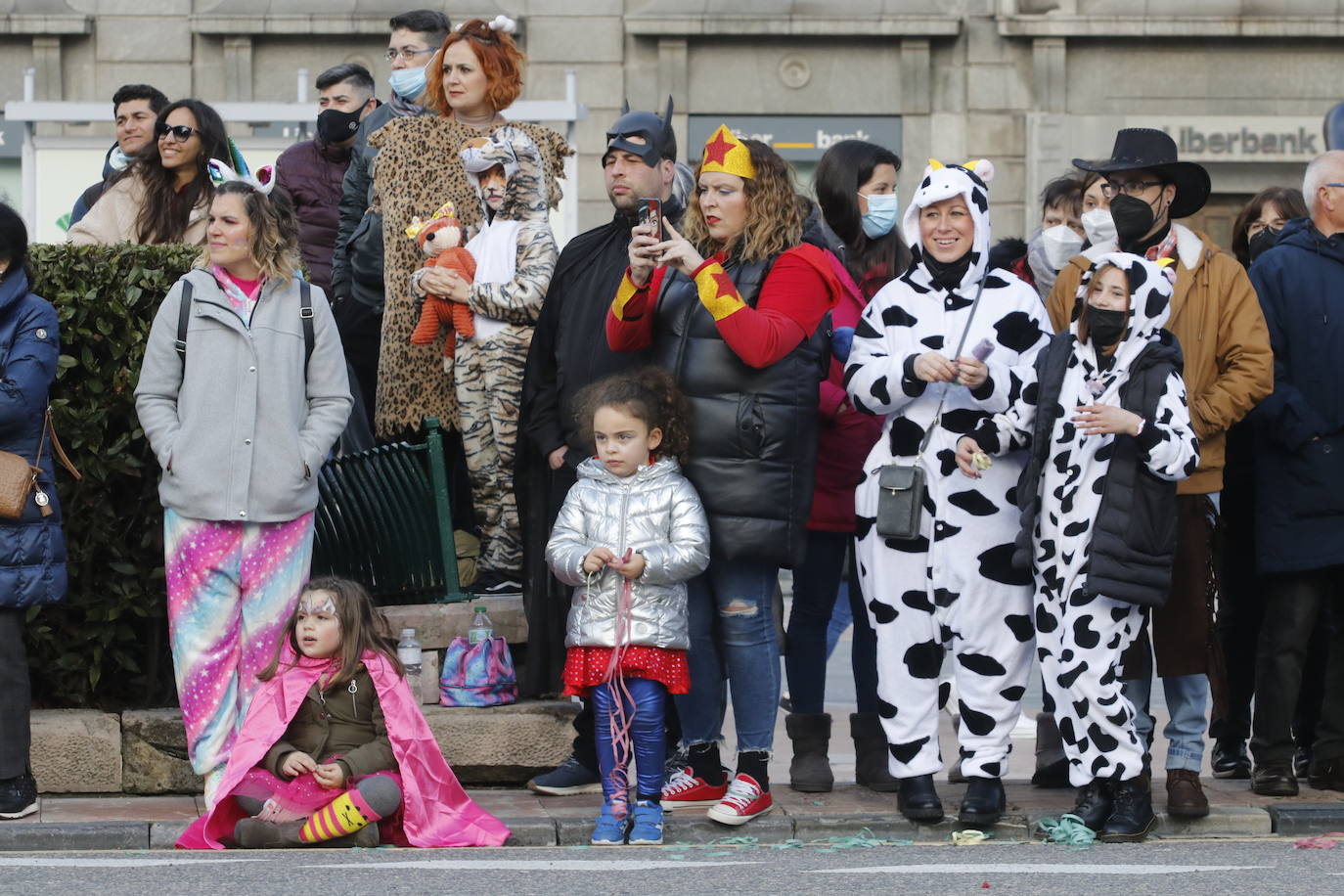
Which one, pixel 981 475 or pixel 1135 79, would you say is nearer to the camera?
pixel 981 475

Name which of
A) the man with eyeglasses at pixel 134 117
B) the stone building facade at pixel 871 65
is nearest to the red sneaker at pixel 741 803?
the man with eyeglasses at pixel 134 117

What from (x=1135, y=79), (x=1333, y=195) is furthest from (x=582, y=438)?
→ (x=1135, y=79)

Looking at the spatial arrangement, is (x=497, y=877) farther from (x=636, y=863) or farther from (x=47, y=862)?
(x=47, y=862)

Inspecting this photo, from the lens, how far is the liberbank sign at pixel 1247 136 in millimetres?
20922

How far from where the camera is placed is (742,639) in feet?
24.6

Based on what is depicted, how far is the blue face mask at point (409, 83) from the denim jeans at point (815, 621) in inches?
109

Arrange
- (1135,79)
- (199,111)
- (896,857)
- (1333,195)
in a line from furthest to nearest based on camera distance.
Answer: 1. (1135,79)
2. (199,111)
3. (1333,195)
4. (896,857)

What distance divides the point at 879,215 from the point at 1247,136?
527 inches

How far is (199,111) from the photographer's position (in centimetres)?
916

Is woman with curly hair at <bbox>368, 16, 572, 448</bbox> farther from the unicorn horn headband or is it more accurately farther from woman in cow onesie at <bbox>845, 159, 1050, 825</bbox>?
woman in cow onesie at <bbox>845, 159, 1050, 825</bbox>

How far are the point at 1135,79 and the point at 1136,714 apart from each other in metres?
14.4

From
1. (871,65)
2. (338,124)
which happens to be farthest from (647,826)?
(871,65)

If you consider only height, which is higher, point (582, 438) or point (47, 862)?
point (582, 438)

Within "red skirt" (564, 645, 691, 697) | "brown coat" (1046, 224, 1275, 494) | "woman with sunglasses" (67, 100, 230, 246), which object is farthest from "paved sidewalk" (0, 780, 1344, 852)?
"woman with sunglasses" (67, 100, 230, 246)
